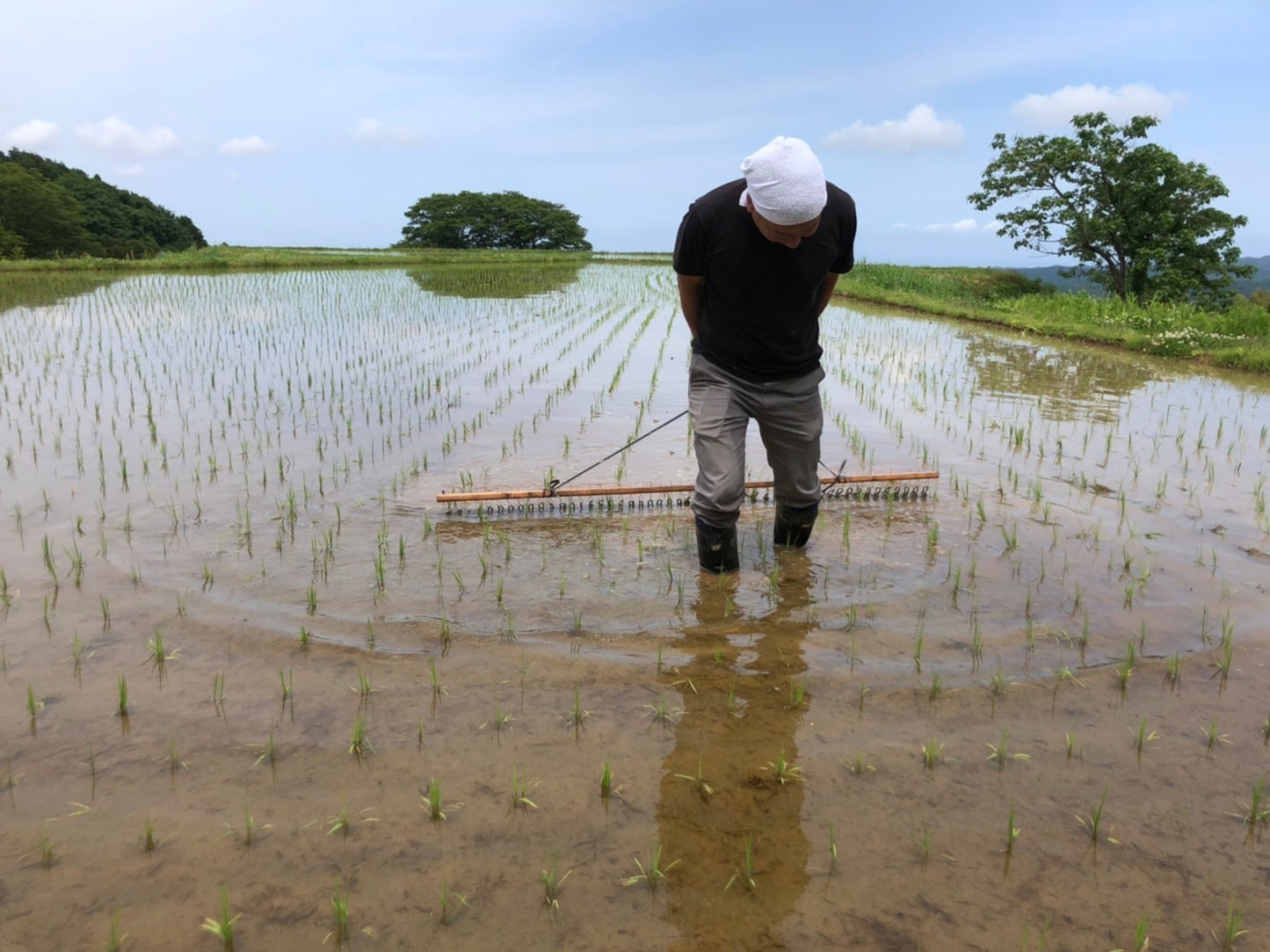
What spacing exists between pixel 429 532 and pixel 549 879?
2.29 m

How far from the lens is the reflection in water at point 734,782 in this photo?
1.66 metres

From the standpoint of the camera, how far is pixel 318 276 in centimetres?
2052

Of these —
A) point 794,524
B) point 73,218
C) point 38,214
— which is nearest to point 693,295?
point 794,524

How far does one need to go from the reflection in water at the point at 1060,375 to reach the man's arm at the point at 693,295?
449 cm

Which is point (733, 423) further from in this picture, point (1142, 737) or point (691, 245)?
point (1142, 737)

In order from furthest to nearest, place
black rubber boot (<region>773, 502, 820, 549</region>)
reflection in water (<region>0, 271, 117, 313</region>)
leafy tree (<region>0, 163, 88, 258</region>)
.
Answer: leafy tree (<region>0, 163, 88, 258</region>) < reflection in water (<region>0, 271, 117, 313</region>) < black rubber boot (<region>773, 502, 820, 549</region>)

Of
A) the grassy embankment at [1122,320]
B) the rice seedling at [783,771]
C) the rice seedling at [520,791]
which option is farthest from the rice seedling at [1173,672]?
the grassy embankment at [1122,320]

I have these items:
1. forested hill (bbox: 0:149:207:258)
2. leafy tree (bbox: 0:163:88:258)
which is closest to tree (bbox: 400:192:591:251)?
forested hill (bbox: 0:149:207:258)

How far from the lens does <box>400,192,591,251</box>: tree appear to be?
56531mm

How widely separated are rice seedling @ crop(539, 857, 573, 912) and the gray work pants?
1.59 meters

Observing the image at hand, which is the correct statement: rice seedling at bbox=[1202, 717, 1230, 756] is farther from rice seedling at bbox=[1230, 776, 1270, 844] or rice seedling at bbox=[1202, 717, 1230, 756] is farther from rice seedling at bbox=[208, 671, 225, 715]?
rice seedling at bbox=[208, 671, 225, 715]

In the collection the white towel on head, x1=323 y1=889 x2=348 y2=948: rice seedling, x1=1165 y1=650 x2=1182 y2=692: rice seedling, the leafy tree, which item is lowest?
x1=323 y1=889 x2=348 y2=948: rice seedling

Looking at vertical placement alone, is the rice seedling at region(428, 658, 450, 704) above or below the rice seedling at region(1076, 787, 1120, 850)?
above

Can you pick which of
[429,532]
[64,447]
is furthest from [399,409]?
[429,532]
